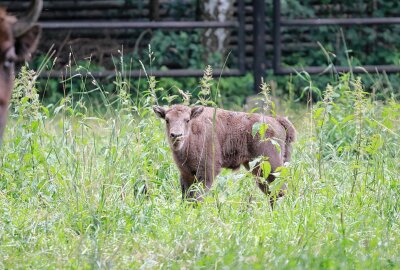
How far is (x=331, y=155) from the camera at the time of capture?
9242 mm

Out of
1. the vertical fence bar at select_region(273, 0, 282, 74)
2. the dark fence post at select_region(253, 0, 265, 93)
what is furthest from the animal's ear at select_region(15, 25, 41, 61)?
the dark fence post at select_region(253, 0, 265, 93)

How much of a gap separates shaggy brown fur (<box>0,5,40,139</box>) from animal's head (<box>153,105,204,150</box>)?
1.60 m

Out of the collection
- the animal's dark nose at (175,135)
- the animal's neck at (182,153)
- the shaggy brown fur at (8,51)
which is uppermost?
the shaggy brown fur at (8,51)

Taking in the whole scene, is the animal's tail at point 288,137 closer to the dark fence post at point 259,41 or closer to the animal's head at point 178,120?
the animal's head at point 178,120

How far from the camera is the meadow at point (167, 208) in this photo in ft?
21.0

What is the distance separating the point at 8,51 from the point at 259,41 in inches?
289

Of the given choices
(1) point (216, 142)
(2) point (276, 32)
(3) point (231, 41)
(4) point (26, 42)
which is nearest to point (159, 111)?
(1) point (216, 142)

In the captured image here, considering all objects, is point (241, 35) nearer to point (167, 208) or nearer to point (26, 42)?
point (167, 208)

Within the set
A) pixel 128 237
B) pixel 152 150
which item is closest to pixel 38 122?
pixel 152 150

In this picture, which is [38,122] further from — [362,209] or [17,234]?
[362,209]

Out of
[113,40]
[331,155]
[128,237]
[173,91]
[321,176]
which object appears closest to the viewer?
[128,237]

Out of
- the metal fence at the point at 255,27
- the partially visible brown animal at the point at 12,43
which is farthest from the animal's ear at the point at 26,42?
the metal fence at the point at 255,27

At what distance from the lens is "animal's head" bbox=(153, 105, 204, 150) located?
845cm

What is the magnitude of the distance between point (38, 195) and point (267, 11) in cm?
1014
